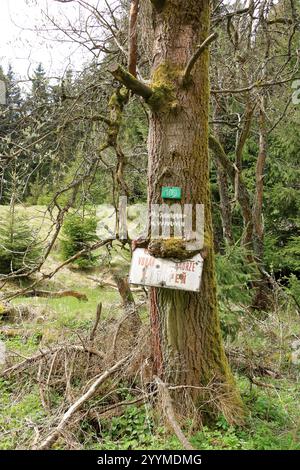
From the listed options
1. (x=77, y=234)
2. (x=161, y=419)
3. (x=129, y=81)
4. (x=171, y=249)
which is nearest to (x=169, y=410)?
(x=161, y=419)

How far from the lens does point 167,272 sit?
2.77 meters

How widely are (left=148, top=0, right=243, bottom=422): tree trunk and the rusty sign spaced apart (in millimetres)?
199

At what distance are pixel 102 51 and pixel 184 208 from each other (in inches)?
136

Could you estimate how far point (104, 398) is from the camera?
10.5 feet

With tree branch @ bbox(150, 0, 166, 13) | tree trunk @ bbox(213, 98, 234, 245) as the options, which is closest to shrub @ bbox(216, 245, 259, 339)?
tree branch @ bbox(150, 0, 166, 13)

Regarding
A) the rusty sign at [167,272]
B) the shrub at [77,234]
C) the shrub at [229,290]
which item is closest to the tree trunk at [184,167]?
the rusty sign at [167,272]

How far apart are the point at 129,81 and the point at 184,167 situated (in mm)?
660

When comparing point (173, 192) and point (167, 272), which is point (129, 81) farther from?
point (167, 272)

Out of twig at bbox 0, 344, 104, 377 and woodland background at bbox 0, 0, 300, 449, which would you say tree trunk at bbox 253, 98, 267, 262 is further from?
twig at bbox 0, 344, 104, 377

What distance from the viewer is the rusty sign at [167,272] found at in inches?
107

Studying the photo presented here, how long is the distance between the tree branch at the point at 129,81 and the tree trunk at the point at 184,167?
0.09 meters

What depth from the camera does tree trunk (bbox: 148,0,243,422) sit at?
288cm

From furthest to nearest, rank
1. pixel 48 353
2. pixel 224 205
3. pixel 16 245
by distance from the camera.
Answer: pixel 16 245 < pixel 224 205 < pixel 48 353

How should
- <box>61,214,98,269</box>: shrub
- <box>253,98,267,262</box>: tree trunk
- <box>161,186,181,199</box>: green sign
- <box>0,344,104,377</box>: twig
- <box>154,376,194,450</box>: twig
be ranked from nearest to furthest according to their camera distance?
<box>154,376,194,450</box>: twig, <box>161,186,181,199</box>: green sign, <box>0,344,104,377</box>: twig, <box>253,98,267,262</box>: tree trunk, <box>61,214,98,269</box>: shrub
